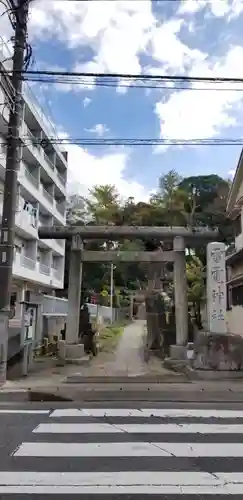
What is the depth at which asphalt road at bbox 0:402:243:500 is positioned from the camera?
4258 millimetres

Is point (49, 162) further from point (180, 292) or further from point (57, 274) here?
point (180, 292)

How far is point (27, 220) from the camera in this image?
31.3m

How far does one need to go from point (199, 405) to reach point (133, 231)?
831 cm

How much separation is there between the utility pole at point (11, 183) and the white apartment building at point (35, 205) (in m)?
13.1

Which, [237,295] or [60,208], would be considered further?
[60,208]

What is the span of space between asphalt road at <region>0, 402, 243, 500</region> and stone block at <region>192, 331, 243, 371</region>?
3.39 m

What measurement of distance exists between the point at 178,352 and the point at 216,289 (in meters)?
2.89

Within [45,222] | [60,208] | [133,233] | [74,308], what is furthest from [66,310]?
[60,208]

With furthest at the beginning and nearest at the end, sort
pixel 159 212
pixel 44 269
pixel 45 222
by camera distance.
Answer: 1. pixel 159 212
2. pixel 45 222
3. pixel 44 269

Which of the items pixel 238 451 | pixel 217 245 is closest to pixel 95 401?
pixel 238 451

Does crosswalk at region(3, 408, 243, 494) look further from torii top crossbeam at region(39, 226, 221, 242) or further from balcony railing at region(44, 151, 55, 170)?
balcony railing at region(44, 151, 55, 170)

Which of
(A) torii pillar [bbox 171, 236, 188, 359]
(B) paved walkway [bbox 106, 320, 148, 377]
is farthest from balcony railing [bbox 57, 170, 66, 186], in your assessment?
(A) torii pillar [bbox 171, 236, 188, 359]

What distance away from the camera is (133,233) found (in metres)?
16.1
